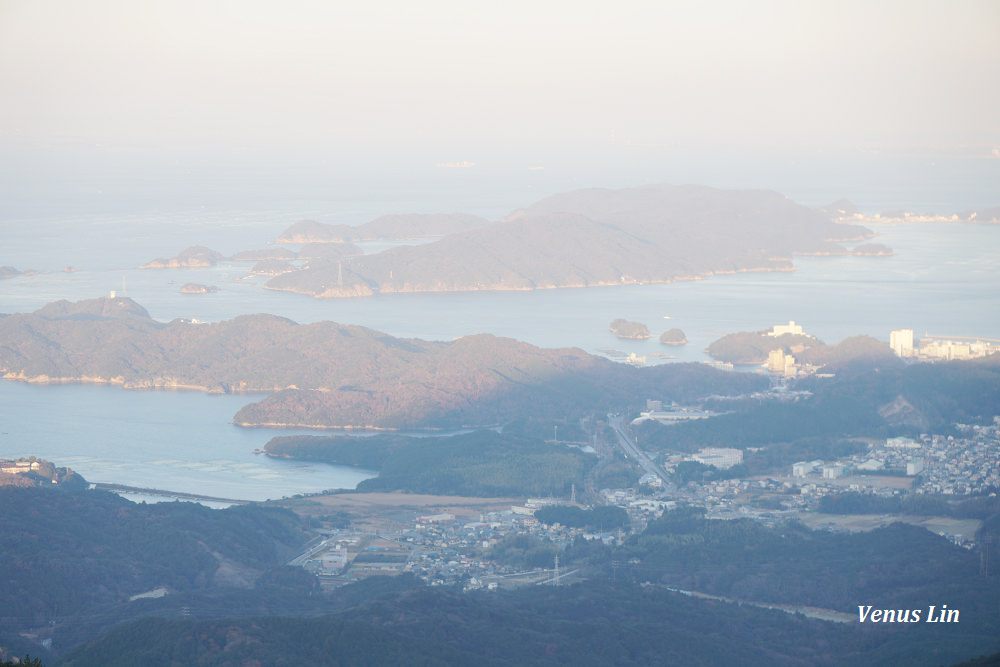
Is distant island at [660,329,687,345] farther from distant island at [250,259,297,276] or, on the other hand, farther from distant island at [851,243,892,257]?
distant island at [851,243,892,257]

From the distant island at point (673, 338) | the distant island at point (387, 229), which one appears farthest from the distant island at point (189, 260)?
the distant island at point (673, 338)

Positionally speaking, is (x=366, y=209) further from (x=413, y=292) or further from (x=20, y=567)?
(x=20, y=567)

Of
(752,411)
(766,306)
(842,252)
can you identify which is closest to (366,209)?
(842,252)

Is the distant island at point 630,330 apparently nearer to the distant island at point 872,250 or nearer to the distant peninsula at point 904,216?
the distant island at point 872,250

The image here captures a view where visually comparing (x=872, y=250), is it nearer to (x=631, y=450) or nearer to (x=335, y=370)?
(x=335, y=370)

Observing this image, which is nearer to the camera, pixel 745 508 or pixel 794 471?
pixel 745 508

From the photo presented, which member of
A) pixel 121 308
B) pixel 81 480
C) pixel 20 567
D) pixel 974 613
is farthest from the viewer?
pixel 121 308

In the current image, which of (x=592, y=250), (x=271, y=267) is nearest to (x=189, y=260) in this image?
(x=271, y=267)
